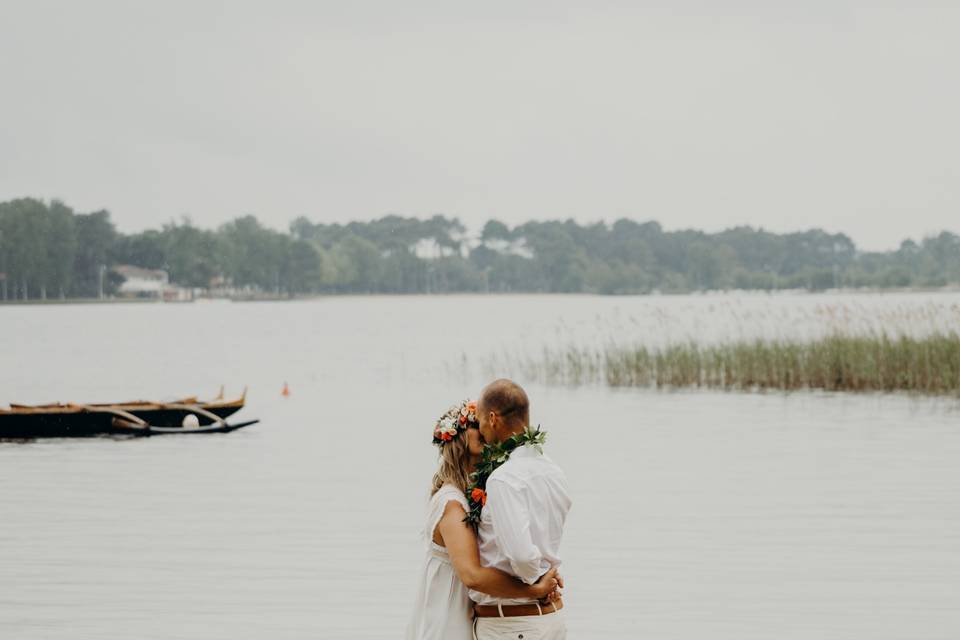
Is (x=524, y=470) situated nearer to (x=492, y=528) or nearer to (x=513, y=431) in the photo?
(x=513, y=431)

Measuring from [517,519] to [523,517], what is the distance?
1.1 inches

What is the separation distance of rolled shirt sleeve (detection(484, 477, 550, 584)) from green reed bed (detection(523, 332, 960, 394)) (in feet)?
79.5

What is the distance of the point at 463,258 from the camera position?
199875mm

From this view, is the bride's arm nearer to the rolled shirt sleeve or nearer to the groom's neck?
the rolled shirt sleeve

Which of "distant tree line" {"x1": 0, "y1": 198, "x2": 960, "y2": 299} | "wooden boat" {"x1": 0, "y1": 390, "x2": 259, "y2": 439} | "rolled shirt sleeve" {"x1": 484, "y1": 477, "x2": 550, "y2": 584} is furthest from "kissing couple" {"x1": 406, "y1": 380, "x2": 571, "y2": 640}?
"distant tree line" {"x1": 0, "y1": 198, "x2": 960, "y2": 299}

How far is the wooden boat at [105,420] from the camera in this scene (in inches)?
941

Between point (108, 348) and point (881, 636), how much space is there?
69.4m

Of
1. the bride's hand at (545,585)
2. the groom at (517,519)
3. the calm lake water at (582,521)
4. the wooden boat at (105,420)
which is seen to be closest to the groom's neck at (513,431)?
the groom at (517,519)

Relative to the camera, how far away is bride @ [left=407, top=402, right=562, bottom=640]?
486 centimetres

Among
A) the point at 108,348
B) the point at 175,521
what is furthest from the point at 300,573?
the point at 108,348

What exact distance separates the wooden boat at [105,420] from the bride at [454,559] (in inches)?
777

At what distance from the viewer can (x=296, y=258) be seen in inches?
7259

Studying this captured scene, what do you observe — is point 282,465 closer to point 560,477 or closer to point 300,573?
point 300,573

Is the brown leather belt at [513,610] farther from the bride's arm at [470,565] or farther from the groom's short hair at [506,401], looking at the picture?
the groom's short hair at [506,401]
